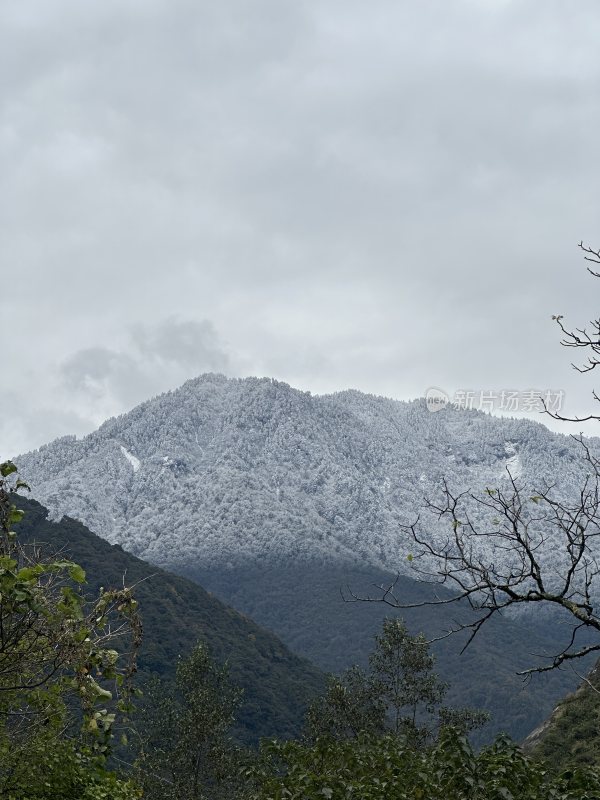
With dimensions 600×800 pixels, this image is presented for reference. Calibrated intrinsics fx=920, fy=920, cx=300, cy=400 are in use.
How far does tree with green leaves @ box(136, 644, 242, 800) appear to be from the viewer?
165 feet

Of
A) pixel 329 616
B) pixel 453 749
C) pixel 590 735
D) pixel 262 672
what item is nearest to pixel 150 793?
pixel 590 735

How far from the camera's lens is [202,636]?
12238cm

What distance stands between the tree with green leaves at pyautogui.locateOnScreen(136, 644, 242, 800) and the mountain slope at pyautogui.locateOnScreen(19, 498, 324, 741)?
148ft

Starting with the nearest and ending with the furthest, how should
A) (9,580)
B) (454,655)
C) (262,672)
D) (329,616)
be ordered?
(9,580) < (262,672) < (454,655) < (329,616)

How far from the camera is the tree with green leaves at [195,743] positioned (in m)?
50.4

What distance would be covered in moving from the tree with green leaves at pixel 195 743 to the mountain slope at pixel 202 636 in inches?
1781

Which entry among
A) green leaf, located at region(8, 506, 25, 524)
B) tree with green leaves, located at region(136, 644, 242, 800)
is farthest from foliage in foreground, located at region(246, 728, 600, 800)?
tree with green leaves, located at region(136, 644, 242, 800)

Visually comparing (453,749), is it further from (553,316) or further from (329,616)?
(329,616)

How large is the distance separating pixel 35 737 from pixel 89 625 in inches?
200

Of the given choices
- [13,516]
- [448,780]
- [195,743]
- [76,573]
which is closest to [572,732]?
[195,743]

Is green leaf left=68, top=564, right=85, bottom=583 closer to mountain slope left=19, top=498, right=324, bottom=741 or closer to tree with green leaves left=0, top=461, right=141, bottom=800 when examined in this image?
tree with green leaves left=0, top=461, right=141, bottom=800

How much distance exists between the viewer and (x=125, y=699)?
9836mm

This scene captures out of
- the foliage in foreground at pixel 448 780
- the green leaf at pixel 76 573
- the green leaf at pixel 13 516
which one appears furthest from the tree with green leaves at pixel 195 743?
the green leaf at pixel 76 573

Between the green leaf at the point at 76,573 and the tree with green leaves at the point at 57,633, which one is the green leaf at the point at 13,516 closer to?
the tree with green leaves at the point at 57,633
